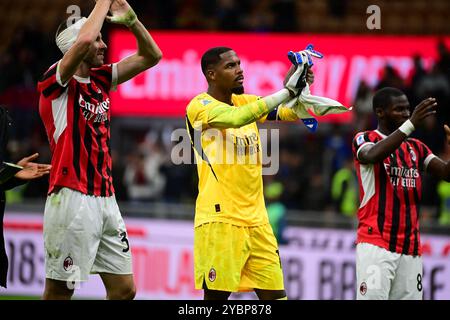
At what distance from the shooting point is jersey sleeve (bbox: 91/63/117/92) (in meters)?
7.22

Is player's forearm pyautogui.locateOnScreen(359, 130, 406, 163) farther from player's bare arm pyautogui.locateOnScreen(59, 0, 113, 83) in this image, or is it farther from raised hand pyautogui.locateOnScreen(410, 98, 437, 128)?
player's bare arm pyautogui.locateOnScreen(59, 0, 113, 83)

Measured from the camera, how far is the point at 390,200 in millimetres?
7773

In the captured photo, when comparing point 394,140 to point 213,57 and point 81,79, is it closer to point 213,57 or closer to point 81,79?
point 213,57

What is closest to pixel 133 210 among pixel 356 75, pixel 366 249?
pixel 356 75

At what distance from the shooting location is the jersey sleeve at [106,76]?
7.22 meters

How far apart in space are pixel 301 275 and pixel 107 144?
6478mm

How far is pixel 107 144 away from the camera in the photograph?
23.5 ft

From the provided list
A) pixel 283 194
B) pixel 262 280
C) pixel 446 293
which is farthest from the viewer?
pixel 283 194

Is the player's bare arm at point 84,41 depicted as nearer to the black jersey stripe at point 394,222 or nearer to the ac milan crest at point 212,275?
the ac milan crest at point 212,275

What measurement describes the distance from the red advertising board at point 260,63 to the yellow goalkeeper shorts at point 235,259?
8.48 metres

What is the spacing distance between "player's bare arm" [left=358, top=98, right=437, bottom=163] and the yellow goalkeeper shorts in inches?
43.4

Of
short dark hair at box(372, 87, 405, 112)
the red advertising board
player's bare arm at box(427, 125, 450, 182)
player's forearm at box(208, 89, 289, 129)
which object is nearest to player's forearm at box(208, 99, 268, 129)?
player's forearm at box(208, 89, 289, 129)

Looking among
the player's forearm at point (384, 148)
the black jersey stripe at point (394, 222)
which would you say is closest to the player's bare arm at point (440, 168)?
the black jersey stripe at point (394, 222)

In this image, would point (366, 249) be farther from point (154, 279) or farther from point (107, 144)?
point (154, 279)
